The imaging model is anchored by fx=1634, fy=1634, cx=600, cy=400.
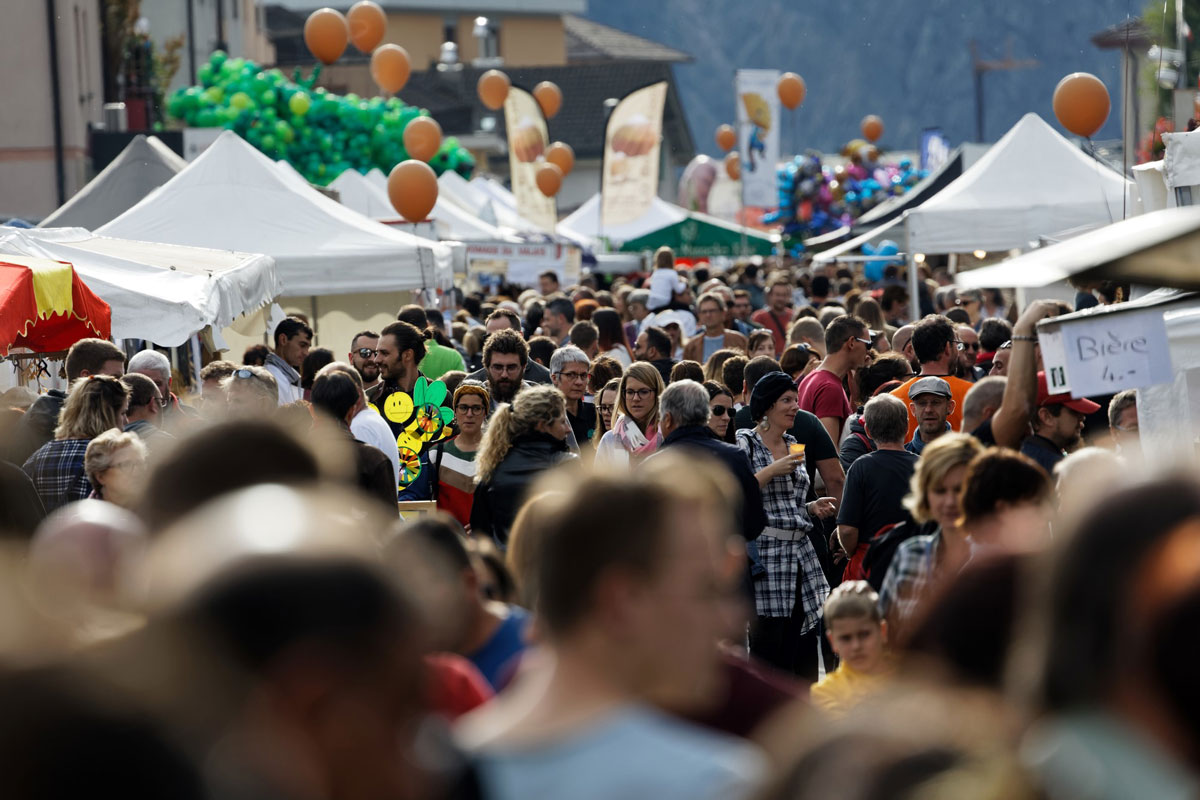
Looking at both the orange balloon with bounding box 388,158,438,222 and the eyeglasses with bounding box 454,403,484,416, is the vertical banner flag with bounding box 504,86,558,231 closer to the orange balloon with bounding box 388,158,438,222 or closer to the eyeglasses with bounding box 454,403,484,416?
the orange balloon with bounding box 388,158,438,222

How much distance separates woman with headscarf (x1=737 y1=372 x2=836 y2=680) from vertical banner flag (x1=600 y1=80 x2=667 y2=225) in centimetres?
1934

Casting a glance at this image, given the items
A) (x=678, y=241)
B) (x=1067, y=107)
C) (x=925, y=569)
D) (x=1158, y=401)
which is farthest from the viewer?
(x=678, y=241)

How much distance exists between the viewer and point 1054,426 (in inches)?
229

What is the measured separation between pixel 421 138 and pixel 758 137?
5.45 metres

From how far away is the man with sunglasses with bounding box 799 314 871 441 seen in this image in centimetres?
862

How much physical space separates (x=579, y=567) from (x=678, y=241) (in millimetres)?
28799

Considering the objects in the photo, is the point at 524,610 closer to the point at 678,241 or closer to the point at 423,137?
the point at 423,137

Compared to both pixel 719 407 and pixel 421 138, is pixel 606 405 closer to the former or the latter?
pixel 719 407

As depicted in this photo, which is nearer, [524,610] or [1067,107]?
[524,610]

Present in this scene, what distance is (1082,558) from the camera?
5.49 feet

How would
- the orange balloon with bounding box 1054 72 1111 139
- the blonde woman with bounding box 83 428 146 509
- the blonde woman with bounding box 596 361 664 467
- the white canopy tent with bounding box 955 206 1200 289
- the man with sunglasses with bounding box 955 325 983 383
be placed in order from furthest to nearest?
1. the orange balloon with bounding box 1054 72 1111 139
2. the man with sunglasses with bounding box 955 325 983 383
3. the blonde woman with bounding box 596 361 664 467
4. the blonde woman with bounding box 83 428 146 509
5. the white canopy tent with bounding box 955 206 1200 289

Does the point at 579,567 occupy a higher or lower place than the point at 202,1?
lower

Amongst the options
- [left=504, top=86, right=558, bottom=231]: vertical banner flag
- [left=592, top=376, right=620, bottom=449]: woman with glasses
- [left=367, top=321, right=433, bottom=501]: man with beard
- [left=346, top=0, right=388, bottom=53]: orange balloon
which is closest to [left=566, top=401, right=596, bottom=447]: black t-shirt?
[left=592, top=376, right=620, bottom=449]: woman with glasses

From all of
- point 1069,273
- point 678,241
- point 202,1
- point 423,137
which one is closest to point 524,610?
point 1069,273
